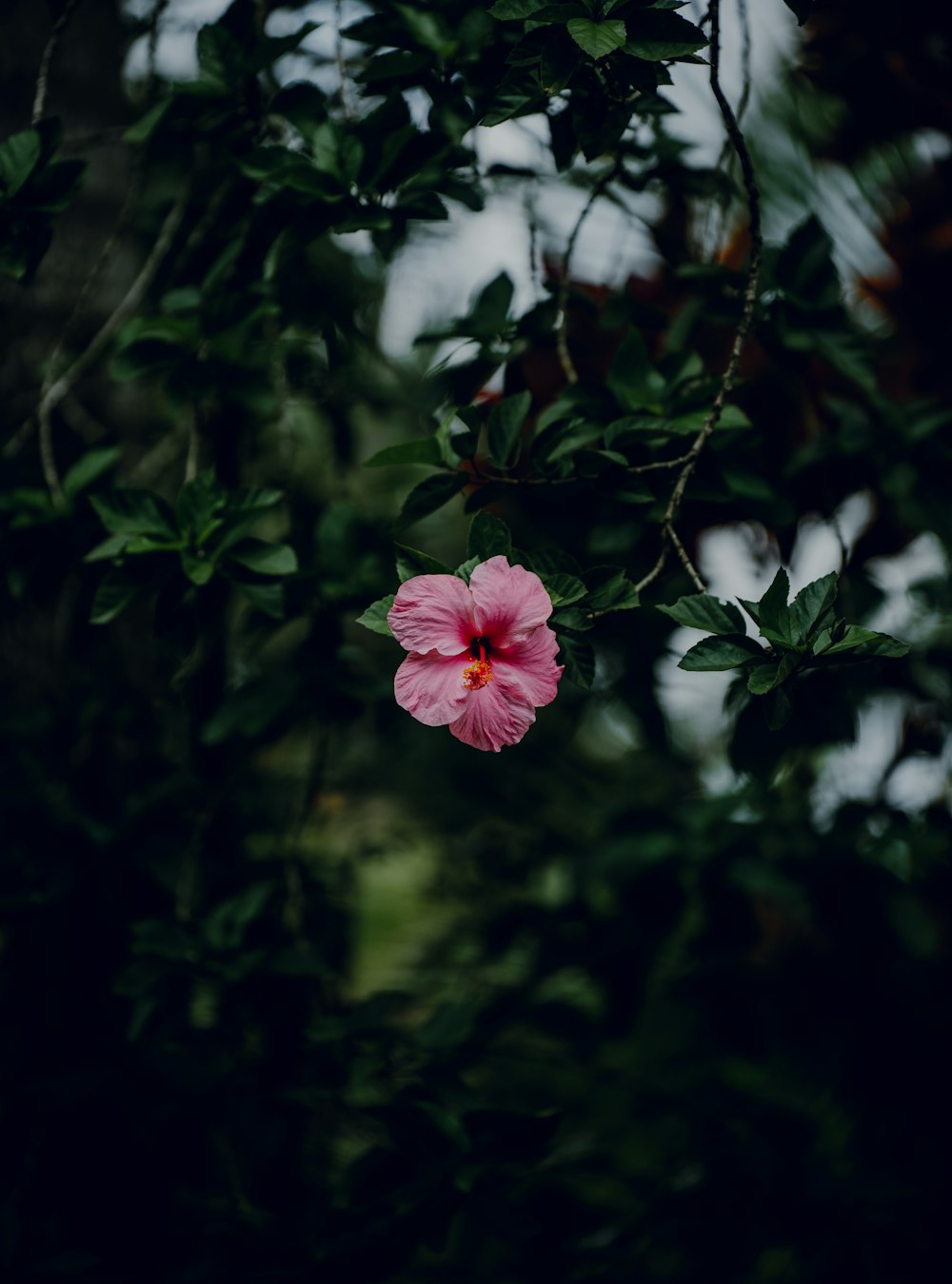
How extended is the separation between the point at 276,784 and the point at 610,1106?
0.82m

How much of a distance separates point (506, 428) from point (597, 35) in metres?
0.31

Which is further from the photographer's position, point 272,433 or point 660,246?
point 272,433

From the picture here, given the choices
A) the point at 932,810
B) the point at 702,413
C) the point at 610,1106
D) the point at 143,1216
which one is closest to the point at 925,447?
the point at 702,413

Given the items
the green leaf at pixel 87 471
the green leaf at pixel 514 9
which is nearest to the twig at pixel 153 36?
the green leaf at pixel 87 471

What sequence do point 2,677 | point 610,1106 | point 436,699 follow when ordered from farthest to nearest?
point 610,1106 → point 2,677 → point 436,699

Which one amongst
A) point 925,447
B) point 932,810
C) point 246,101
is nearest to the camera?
point 246,101

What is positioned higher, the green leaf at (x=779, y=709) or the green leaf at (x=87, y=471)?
the green leaf at (x=87, y=471)

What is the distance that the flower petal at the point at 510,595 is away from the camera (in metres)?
0.65

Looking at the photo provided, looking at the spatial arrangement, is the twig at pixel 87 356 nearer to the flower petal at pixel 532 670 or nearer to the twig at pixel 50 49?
the twig at pixel 50 49

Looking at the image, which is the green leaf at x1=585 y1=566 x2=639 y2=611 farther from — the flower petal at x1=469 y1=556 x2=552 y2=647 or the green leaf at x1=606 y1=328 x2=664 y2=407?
the green leaf at x1=606 y1=328 x2=664 y2=407

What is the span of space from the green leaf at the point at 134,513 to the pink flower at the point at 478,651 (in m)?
0.38

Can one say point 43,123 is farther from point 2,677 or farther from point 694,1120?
point 694,1120

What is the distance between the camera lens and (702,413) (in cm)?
89

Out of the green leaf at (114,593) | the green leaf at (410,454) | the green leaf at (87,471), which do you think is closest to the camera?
the green leaf at (410,454)
